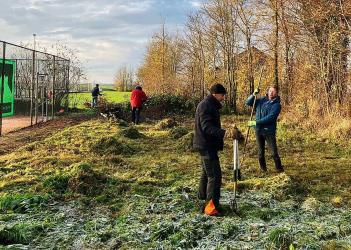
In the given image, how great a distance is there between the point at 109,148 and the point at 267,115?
4373 mm

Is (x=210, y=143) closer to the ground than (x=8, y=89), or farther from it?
closer to the ground

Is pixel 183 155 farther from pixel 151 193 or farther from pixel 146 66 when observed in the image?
pixel 146 66

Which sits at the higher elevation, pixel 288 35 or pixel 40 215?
pixel 288 35

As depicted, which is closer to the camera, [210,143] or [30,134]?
[210,143]

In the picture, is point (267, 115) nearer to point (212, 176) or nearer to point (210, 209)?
point (212, 176)

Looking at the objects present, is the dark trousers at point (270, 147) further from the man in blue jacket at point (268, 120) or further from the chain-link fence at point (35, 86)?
the chain-link fence at point (35, 86)

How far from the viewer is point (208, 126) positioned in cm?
614

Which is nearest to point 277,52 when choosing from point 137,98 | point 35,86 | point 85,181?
point 137,98

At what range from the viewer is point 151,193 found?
733 centimetres

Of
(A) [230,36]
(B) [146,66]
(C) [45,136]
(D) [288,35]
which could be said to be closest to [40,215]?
(C) [45,136]

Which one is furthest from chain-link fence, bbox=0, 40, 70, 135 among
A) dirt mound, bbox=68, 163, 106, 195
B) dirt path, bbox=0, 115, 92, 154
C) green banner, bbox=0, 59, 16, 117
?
dirt mound, bbox=68, 163, 106, 195

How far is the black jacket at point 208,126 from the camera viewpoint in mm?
6160

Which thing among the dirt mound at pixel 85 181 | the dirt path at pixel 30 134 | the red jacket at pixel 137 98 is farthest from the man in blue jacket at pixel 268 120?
the red jacket at pixel 137 98

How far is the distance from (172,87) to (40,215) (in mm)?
25493
